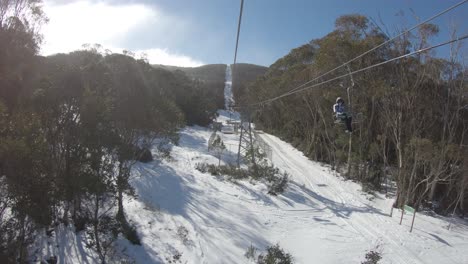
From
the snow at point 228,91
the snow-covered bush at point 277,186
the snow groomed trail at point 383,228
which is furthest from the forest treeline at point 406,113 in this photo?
the snow at point 228,91

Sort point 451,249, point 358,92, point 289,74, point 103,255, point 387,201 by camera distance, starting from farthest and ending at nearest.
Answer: point 289,74 < point 358,92 < point 387,201 < point 451,249 < point 103,255

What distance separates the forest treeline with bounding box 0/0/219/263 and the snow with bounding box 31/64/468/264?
183 centimetres

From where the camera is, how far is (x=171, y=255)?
34.7ft

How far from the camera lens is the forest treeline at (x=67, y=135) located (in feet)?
21.2

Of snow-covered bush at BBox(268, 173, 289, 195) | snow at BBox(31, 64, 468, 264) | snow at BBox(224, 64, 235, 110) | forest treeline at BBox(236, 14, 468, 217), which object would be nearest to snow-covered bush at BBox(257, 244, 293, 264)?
snow at BBox(31, 64, 468, 264)

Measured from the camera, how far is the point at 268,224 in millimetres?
13750

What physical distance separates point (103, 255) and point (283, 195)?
34.8 ft

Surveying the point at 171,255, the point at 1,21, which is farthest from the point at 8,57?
the point at 171,255

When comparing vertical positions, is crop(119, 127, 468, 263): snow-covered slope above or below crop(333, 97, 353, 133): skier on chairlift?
below

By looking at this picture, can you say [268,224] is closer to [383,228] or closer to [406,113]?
[383,228]

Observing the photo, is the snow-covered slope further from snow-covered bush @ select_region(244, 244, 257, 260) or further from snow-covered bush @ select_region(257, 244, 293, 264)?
snow-covered bush @ select_region(257, 244, 293, 264)

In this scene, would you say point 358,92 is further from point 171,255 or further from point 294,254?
point 171,255

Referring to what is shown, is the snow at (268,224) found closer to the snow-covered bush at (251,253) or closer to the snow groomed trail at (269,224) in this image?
the snow groomed trail at (269,224)

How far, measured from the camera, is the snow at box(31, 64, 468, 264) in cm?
1116
